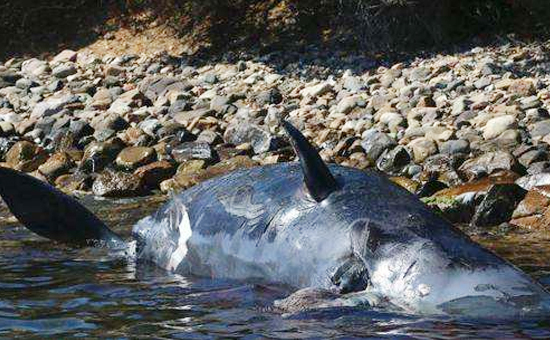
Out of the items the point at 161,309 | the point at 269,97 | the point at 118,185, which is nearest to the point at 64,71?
the point at 269,97

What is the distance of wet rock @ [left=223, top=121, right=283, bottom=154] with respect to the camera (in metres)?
13.0

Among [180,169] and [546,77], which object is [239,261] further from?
[546,77]

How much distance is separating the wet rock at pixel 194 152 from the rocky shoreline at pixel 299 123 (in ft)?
0.07

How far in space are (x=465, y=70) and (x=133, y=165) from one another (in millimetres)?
5109

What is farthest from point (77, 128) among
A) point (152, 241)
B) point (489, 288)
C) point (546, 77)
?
point (489, 288)

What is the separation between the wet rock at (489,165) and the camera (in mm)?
10680

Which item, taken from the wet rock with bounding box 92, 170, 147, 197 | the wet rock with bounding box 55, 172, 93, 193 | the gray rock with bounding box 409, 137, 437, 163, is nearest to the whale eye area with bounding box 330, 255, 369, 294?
the gray rock with bounding box 409, 137, 437, 163

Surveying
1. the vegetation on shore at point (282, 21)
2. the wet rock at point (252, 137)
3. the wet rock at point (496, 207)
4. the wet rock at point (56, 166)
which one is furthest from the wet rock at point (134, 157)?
the wet rock at point (496, 207)

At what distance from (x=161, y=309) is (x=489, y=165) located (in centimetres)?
603

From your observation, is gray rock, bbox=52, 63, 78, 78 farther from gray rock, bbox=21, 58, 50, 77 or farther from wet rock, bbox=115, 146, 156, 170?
wet rock, bbox=115, 146, 156, 170

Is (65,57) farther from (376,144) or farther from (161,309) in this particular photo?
(161,309)

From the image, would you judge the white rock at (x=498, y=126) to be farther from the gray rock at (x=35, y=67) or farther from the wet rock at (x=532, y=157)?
the gray rock at (x=35, y=67)

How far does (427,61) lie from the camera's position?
15.9 m

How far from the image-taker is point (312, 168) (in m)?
5.37
